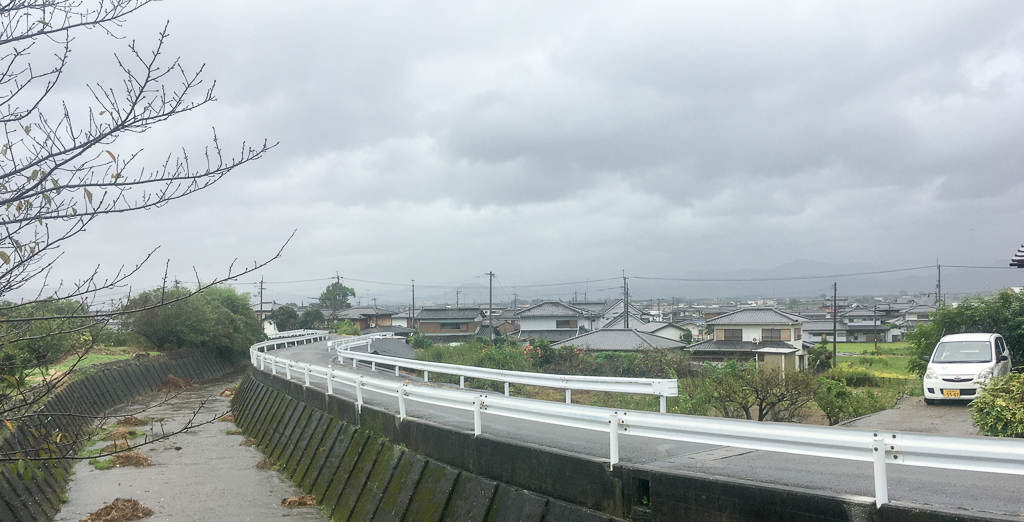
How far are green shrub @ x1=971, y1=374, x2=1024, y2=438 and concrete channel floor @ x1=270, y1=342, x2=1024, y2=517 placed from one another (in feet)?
9.25

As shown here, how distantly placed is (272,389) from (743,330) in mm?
40613

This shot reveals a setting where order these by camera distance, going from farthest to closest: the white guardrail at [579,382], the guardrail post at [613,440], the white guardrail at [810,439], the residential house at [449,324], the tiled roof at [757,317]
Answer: the residential house at [449,324]
the tiled roof at [757,317]
the white guardrail at [579,382]
the guardrail post at [613,440]
the white guardrail at [810,439]

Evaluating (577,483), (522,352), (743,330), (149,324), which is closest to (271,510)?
(577,483)

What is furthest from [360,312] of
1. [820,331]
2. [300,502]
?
[300,502]

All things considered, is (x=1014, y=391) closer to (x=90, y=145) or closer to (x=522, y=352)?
(x=90, y=145)

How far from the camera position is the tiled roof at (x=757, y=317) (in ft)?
172

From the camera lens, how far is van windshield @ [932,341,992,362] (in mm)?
15617

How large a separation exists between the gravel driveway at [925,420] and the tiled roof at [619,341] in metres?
29.8

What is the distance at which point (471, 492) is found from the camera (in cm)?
884

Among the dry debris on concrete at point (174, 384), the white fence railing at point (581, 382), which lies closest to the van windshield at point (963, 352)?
the white fence railing at point (581, 382)

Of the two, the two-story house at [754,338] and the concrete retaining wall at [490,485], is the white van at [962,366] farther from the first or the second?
the two-story house at [754,338]

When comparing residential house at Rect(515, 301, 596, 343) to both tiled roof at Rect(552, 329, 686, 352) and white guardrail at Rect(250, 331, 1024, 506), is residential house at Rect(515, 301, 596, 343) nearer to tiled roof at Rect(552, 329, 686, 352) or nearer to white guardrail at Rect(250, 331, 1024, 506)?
tiled roof at Rect(552, 329, 686, 352)

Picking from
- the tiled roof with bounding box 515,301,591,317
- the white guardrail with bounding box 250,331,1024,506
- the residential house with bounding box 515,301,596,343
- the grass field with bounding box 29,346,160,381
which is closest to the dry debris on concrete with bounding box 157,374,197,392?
the grass field with bounding box 29,346,160,381

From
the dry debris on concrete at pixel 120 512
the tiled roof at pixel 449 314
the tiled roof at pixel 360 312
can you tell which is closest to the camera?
the dry debris on concrete at pixel 120 512
